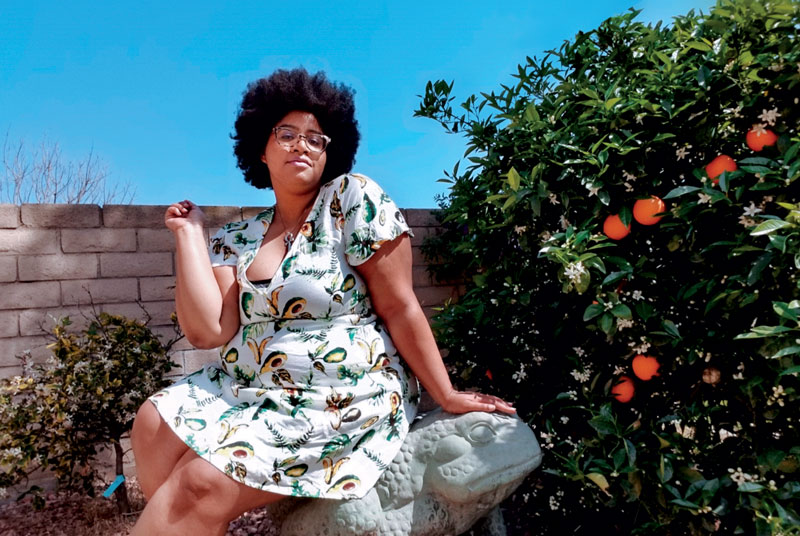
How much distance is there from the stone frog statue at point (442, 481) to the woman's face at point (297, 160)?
0.93m

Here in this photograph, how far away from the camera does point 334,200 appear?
1.87 m

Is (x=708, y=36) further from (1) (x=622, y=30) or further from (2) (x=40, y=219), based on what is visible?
(2) (x=40, y=219)

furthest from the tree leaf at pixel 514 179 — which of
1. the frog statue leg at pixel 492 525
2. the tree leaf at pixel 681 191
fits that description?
the frog statue leg at pixel 492 525

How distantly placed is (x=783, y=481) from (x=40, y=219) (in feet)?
13.0

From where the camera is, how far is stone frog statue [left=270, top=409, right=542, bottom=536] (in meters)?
1.60

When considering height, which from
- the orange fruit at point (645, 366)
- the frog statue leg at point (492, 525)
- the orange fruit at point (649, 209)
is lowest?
the frog statue leg at point (492, 525)

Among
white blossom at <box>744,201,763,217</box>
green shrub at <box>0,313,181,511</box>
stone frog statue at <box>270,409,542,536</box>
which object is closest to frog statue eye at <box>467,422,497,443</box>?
stone frog statue at <box>270,409,542,536</box>

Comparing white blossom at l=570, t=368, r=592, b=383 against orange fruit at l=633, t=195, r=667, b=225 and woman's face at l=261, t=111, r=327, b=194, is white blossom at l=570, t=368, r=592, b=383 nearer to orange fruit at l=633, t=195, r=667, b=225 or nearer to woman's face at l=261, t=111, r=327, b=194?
orange fruit at l=633, t=195, r=667, b=225

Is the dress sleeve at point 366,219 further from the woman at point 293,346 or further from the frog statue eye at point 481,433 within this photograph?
the frog statue eye at point 481,433

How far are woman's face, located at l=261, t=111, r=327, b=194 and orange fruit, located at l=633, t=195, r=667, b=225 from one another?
1077 mm

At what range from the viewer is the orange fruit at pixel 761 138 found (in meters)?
1.57

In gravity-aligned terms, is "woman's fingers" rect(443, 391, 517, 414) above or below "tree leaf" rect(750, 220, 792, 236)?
below

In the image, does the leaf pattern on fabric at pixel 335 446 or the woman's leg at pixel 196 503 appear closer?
the woman's leg at pixel 196 503

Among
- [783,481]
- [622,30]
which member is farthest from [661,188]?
[783,481]
